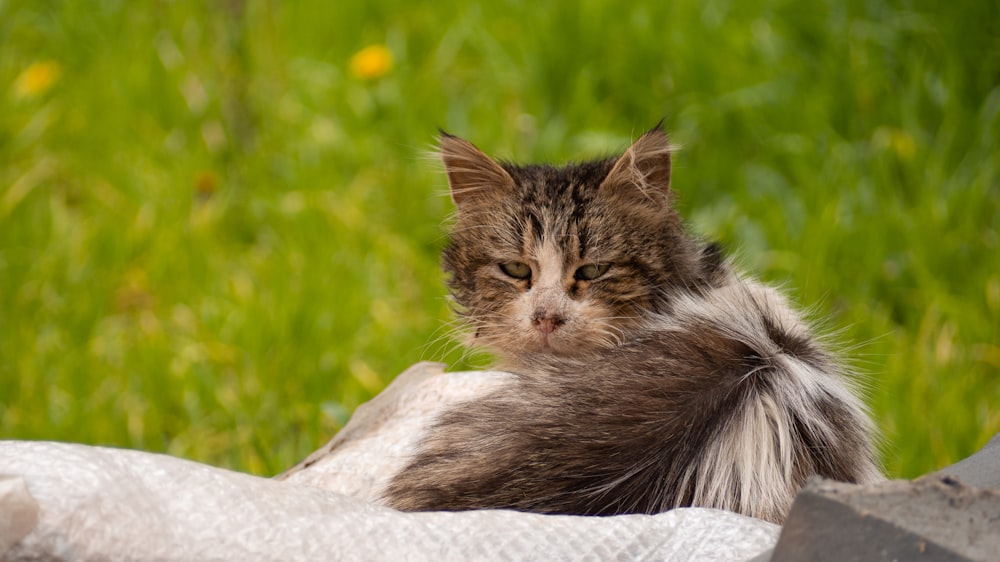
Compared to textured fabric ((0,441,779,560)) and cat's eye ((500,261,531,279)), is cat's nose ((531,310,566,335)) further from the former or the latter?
textured fabric ((0,441,779,560))

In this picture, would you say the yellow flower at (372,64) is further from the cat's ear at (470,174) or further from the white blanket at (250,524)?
the white blanket at (250,524)

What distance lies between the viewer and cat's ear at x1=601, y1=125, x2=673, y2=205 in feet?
8.73

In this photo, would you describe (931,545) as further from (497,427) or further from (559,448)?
(497,427)

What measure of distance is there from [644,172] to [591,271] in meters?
0.31

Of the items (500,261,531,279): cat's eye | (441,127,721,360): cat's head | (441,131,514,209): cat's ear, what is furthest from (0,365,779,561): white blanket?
(441,131,514,209): cat's ear

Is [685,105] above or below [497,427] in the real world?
above

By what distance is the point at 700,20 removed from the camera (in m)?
5.07

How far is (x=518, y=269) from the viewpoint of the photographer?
268 centimetres

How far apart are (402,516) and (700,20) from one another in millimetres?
3816

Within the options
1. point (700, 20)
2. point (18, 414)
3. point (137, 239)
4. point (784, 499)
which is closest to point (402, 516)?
point (784, 499)

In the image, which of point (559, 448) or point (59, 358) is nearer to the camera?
point (559, 448)

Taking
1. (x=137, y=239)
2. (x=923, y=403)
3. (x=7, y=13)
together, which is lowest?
(x=923, y=403)

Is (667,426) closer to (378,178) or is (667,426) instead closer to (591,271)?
(591,271)

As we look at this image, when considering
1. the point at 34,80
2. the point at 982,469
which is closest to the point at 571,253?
the point at 982,469
